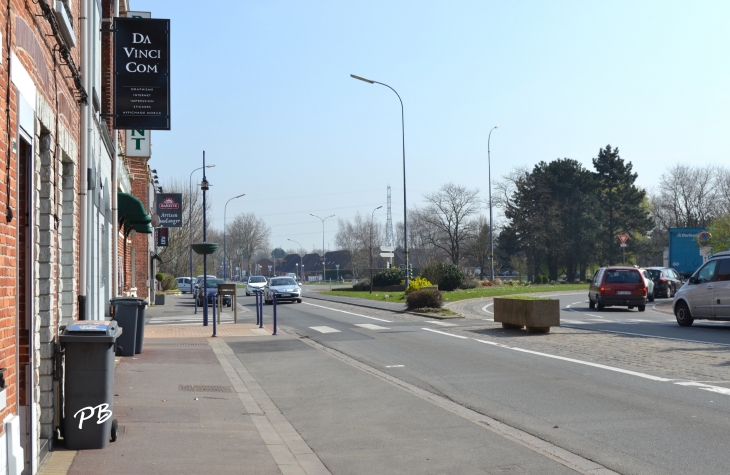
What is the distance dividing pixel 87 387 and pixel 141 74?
7785mm

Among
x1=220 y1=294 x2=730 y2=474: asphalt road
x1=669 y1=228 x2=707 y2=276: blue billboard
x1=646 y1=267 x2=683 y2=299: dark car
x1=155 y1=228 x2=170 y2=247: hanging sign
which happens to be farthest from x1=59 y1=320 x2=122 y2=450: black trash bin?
x1=155 y1=228 x2=170 y2=247: hanging sign

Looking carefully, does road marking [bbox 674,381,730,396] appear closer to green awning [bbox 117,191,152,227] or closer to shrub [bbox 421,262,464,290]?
green awning [bbox 117,191,152,227]

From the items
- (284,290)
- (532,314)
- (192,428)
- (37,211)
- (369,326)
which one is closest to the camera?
(37,211)

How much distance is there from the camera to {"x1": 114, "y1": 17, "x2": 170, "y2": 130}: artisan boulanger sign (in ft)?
44.4

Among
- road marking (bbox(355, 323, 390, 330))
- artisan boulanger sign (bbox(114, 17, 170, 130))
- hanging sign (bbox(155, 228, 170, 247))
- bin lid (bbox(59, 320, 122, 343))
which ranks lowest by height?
road marking (bbox(355, 323, 390, 330))

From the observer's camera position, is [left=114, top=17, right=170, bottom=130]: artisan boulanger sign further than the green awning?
No

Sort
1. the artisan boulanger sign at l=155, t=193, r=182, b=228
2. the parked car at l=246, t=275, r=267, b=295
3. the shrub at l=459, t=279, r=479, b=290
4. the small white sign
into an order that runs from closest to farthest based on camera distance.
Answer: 1. the small white sign
2. the artisan boulanger sign at l=155, t=193, r=182, b=228
3. the shrub at l=459, t=279, r=479, b=290
4. the parked car at l=246, t=275, r=267, b=295

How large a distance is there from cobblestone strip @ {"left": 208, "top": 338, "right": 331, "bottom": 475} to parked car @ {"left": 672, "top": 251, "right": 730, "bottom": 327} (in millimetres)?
12323

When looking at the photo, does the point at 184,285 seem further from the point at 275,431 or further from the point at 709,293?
the point at 275,431

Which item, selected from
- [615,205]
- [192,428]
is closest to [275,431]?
[192,428]

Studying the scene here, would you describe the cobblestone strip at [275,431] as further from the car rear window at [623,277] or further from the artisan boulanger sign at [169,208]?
the artisan boulanger sign at [169,208]

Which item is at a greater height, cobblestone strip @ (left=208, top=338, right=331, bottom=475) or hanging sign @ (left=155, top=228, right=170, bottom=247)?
hanging sign @ (left=155, top=228, right=170, bottom=247)

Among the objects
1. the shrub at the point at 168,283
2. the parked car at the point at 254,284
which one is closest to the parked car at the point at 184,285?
the shrub at the point at 168,283

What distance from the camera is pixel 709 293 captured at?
1994 cm
